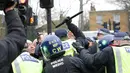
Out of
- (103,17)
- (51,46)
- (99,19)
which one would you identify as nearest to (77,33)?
(51,46)

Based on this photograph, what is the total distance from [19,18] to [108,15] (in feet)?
264

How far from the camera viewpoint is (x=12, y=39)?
389 cm

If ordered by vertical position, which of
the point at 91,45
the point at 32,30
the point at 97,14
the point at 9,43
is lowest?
the point at 97,14

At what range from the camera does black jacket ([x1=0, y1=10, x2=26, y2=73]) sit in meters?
3.85

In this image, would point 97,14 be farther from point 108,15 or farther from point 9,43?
point 9,43

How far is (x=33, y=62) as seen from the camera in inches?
251

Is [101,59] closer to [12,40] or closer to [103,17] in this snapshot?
[12,40]

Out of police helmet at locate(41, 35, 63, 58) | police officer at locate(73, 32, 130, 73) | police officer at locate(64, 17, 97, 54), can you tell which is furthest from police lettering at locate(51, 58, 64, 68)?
police officer at locate(64, 17, 97, 54)

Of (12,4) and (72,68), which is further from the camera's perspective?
(72,68)

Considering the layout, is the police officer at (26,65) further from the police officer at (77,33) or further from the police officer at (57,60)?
the police officer at (77,33)

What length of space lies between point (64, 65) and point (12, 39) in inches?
89.0

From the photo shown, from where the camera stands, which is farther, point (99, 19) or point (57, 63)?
point (99, 19)

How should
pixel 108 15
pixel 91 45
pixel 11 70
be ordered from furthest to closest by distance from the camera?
pixel 108 15, pixel 91 45, pixel 11 70

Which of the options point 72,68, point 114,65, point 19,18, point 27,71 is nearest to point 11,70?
point 27,71
